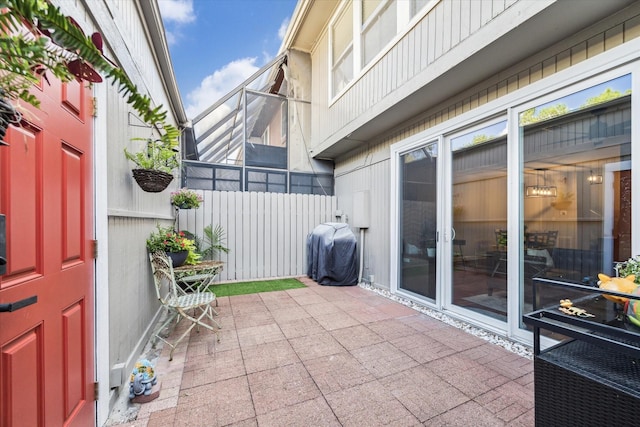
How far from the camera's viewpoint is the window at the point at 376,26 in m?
3.65

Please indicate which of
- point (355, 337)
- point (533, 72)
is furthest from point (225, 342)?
point (533, 72)

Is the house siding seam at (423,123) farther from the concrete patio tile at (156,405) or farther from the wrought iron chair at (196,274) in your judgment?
the concrete patio tile at (156,405)

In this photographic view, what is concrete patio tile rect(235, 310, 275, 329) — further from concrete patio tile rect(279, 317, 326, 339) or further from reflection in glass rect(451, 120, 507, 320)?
reflection in glass rect(451, 120, 507, 320)

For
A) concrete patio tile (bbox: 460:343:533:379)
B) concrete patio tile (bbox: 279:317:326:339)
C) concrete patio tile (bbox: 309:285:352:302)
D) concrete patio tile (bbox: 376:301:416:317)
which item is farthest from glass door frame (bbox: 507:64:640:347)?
concrete patio tile (bbox: 309:285:352:302)

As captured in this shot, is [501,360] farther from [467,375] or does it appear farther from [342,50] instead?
[342,50]

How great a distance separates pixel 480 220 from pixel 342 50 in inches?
155

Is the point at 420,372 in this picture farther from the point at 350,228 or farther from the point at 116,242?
the point at 350,228

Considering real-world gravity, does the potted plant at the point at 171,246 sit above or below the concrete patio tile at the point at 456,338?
above

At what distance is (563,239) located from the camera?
7.47 ft

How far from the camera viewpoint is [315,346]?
98.2 inches

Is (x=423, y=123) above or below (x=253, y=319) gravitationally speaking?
above

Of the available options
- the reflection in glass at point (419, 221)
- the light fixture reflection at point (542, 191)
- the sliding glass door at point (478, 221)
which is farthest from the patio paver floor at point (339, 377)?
the light fixture reflection at point (542, 191)

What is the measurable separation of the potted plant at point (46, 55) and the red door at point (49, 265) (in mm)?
223

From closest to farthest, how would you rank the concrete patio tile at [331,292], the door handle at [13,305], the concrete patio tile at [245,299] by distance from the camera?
the door handle at [13,305], the concrete patio tile at [245,299], the concrete patio tile at [331,292]
